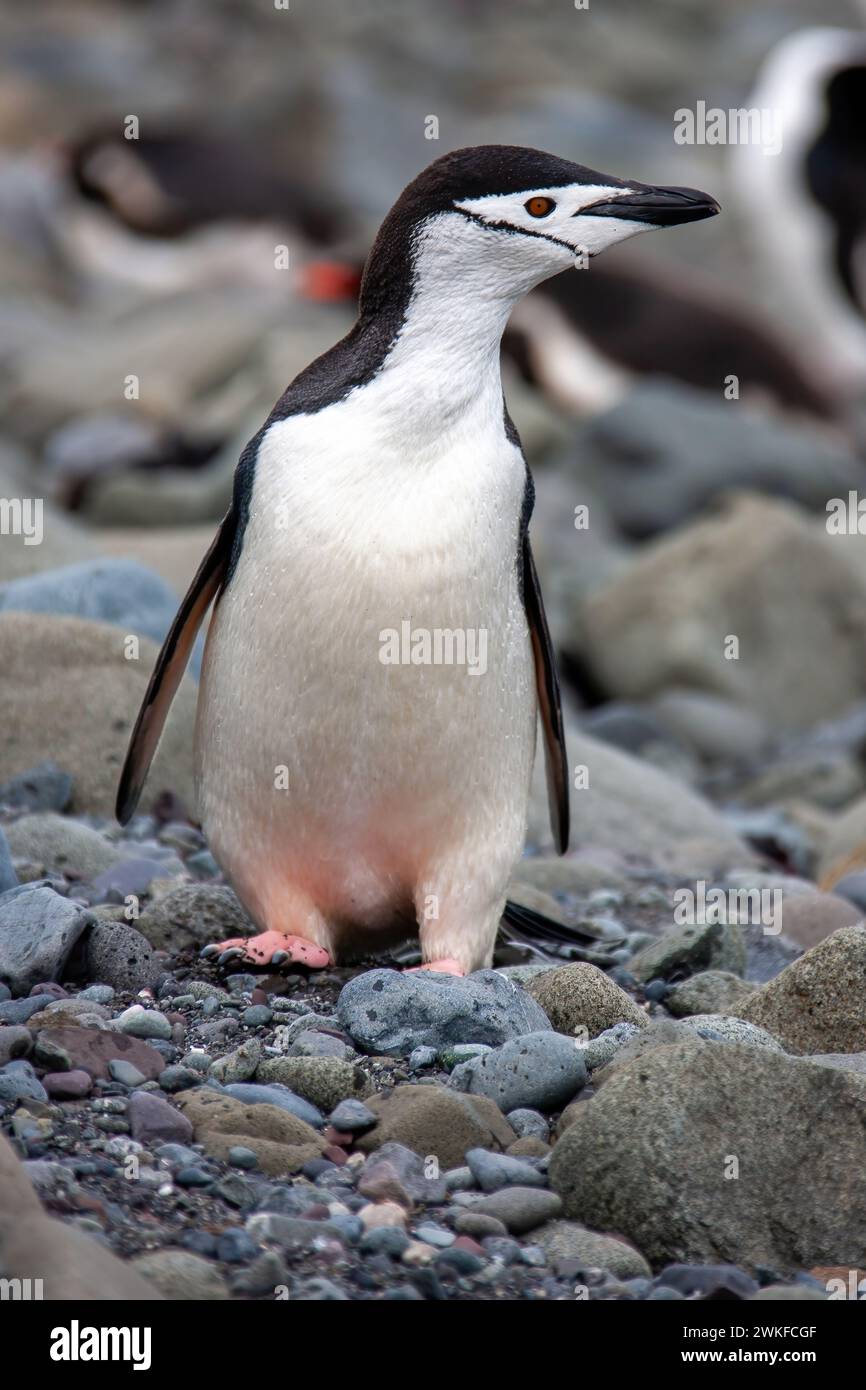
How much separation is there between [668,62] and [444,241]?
27.1 meters

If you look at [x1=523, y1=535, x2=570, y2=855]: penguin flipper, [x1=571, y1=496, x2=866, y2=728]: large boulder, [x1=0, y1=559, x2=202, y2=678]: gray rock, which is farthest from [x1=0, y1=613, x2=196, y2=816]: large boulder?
[x1=571, y1=496, x2=866, y2=728]: large boulder

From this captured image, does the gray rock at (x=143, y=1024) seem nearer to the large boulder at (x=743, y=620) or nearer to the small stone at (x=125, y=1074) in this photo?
the small stone at (x=125, y=1074)

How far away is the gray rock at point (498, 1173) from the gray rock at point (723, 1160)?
4 centimetres

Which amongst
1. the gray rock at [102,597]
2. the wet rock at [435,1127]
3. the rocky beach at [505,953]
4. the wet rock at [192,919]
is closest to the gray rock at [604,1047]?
the rocky beach at [505,953]

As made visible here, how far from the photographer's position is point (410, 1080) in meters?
3.76

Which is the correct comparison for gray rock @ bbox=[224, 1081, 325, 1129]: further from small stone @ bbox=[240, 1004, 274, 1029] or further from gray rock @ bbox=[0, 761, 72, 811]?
gray rock @ bbox=[0, 761, 72, 811]

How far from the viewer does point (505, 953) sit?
202 inches

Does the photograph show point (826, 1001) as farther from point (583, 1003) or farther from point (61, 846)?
point (61, 846)

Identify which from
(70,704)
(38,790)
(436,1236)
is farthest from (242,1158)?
(70,704)

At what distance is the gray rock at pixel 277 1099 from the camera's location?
357cm

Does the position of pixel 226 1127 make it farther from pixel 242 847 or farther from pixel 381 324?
pixel 381 324

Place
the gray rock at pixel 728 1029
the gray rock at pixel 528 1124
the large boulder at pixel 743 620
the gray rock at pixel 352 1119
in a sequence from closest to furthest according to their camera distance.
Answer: the gray rock at pixel 352 1119
the gray rock at pixel 528 1124
the gray rock at pixel 728 1029
the large boulder at pixel 743 620

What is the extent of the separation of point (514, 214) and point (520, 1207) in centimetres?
220

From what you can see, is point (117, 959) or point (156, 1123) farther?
point (117, 959)
